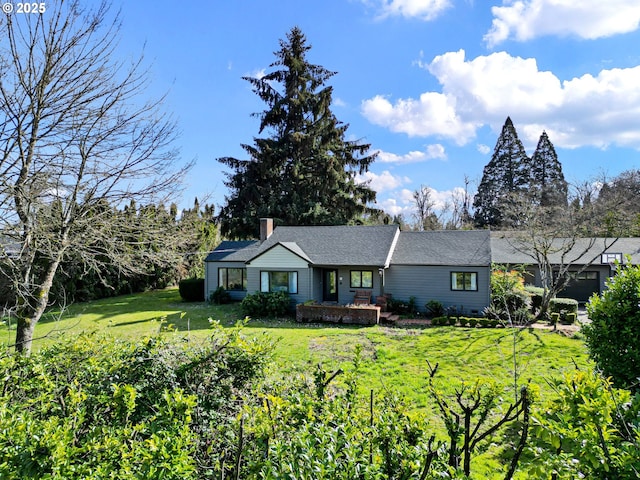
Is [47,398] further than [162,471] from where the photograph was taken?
Yes

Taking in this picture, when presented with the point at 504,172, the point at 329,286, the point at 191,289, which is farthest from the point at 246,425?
the point at 504,172

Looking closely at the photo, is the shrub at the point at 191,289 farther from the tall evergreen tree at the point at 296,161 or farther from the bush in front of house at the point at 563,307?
the bush in front of house at the point at 563,307

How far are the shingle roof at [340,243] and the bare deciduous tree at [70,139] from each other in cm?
1464

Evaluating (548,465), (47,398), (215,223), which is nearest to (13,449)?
(47,398)

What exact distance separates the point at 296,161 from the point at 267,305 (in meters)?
15.7

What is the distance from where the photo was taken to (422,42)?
11.7m

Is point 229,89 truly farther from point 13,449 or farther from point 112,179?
point 13,449

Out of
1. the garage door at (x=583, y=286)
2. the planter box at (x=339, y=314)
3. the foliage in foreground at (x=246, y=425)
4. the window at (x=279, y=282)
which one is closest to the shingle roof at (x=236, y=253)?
the window at (x=279, y=282)

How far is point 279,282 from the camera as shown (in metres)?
20.5

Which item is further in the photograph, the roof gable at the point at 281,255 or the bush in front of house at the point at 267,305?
the roof gable at the point at 281,255

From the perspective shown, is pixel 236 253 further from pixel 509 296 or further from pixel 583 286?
pixel 583 286

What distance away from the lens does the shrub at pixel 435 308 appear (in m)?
18.2

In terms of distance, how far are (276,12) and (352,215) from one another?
74.8 feet

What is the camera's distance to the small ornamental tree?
511cm
